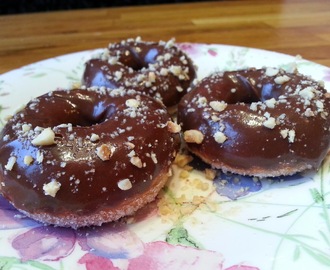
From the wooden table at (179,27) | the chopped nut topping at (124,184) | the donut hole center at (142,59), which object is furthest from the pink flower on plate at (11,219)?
the wooden table at (179,27)

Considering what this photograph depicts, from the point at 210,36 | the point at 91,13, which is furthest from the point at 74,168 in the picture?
the point at 91,13

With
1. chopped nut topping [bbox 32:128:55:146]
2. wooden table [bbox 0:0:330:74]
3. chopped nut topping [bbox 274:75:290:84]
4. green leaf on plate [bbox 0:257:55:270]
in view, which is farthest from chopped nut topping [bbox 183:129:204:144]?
wooden table [bbox 0:0:330:74]

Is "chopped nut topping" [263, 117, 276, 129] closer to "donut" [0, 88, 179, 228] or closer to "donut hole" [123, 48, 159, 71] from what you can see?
"donut" [0, 88, 179, 228]

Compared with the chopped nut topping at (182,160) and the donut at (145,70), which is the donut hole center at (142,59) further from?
the chopped nut topping at (182,160)

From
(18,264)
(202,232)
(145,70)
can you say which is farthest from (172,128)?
(18,264)

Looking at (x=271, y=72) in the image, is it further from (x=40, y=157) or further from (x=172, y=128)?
(x=40, y=157)

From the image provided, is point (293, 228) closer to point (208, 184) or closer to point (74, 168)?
point (208, 184)

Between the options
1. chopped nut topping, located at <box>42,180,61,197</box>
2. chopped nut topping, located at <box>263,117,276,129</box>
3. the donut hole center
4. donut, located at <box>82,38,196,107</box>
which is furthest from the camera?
the donut hole center
